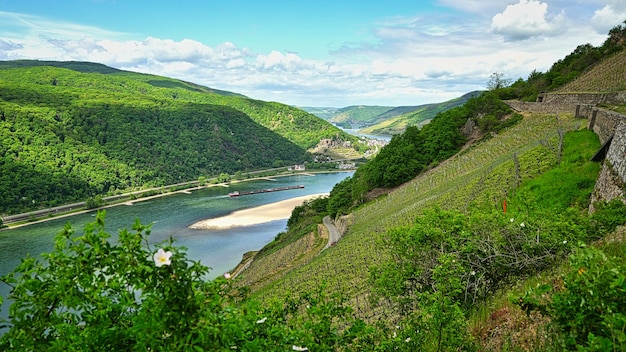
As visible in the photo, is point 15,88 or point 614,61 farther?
point 15,88

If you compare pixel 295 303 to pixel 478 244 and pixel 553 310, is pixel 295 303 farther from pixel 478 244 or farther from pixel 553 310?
pixel 478 244

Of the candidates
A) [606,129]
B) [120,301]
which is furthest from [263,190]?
[120,301]

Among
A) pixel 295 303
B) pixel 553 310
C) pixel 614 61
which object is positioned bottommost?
pixel 295 303

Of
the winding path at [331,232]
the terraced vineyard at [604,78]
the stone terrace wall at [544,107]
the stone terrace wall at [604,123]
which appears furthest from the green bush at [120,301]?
the terraced vineyard at [604,78]

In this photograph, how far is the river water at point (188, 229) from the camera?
48344 millimetres

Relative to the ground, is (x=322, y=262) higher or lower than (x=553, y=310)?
lower

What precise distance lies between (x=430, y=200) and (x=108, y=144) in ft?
391

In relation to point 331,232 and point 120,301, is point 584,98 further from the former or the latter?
point 120,301

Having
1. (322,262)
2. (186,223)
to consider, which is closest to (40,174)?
(186,223)

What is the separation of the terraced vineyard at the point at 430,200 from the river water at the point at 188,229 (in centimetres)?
1382

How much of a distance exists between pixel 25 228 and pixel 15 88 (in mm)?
94347

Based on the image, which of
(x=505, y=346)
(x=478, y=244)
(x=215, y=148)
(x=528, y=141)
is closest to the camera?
(x=505, y=346)

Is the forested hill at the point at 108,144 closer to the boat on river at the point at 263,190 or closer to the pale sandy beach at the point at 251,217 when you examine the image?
the boat on river at the point at 263,190

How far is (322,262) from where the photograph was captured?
26.3 metres
